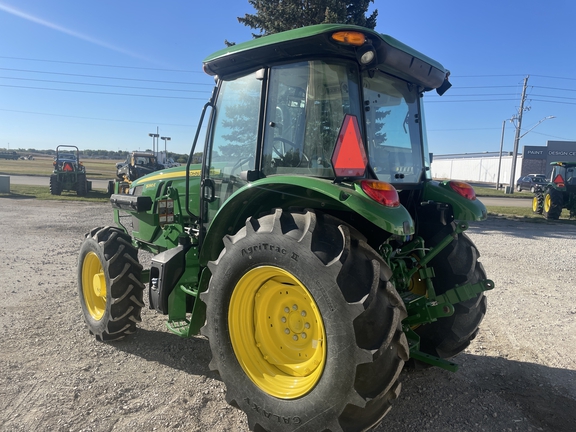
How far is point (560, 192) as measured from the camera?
55.9ft

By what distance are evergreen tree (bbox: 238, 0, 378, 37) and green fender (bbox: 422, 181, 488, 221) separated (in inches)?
407

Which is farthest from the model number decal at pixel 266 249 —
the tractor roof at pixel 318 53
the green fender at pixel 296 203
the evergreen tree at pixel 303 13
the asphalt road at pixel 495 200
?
the asphalt road at pixel 495 200

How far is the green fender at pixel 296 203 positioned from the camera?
7.88ft

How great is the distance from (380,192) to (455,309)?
160cm

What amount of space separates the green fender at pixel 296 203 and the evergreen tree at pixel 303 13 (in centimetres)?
1092

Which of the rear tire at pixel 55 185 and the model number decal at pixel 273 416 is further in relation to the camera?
the rear tire at pixel 55 185

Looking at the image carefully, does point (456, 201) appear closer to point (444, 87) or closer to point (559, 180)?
point (444, 87)

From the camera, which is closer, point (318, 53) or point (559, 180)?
point (318, 53)

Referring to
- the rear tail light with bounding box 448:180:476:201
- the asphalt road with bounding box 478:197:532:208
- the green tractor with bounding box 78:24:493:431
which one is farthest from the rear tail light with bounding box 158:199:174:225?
the asphalt road with bounding box 478:197:532:208

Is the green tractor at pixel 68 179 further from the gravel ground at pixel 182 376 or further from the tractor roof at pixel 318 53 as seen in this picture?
the tractor roof at pixel 318 53

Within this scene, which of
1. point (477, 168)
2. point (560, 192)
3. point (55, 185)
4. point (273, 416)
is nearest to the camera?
point (273, 416)

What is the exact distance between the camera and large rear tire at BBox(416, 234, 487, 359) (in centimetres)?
350

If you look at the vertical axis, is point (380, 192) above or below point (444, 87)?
below

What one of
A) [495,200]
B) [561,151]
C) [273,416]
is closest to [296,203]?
[273,416]
